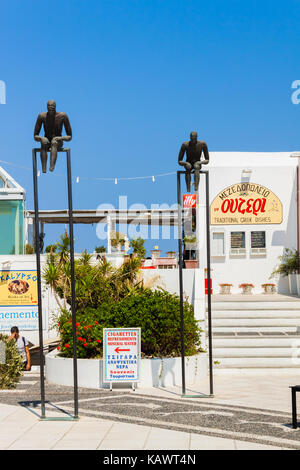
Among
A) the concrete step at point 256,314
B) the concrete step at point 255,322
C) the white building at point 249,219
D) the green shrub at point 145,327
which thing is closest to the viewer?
the green shrub at point 145,327

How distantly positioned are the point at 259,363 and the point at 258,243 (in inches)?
469

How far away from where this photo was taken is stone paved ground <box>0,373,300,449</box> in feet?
28.5

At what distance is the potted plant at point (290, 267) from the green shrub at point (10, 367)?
15.1 m

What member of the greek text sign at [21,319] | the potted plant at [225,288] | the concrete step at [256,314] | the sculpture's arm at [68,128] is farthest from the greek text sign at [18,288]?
the sculpture's arm at [68,128]

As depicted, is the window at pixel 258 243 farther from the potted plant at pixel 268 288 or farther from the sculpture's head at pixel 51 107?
the sculpture's head at pixel 51 107

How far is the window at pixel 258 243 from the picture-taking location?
2738 centimetres

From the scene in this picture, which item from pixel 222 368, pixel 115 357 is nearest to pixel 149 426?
pixel 115 357

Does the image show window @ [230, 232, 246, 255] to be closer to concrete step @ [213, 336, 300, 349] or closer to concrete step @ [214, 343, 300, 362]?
concrete step @ [213, 336, 300, 349]

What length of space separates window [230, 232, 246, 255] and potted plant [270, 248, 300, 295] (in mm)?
1642

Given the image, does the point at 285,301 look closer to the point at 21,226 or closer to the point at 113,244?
the point at 21,226

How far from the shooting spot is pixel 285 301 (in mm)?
20828

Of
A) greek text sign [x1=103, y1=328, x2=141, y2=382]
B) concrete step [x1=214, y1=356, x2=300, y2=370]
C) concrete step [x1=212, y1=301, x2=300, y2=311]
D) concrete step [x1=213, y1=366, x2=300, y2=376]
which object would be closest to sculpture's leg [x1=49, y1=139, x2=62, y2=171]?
greek text sign [x1=103, y1=328, x2=141, y2=382]

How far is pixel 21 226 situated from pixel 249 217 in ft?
32.4

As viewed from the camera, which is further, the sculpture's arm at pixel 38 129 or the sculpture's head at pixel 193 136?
the sculpture's head at pixel 193 136
